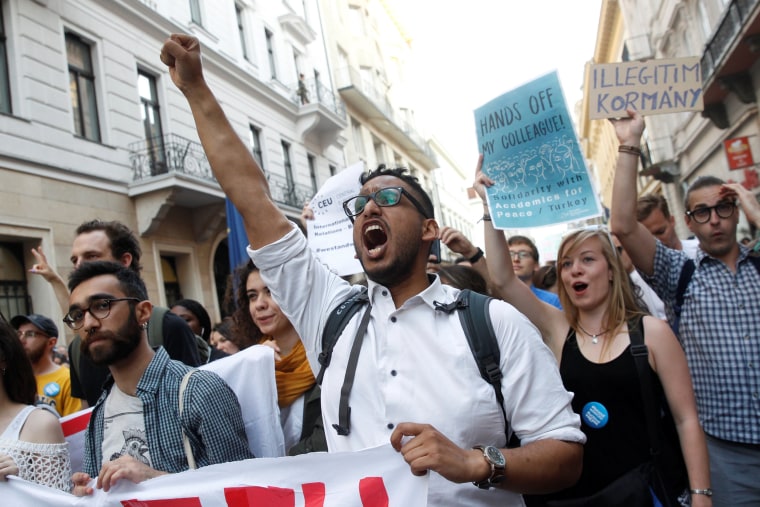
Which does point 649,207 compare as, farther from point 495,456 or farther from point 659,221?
point 495,456

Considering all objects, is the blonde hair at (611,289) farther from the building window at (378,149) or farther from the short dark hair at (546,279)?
the building window at (378,149)

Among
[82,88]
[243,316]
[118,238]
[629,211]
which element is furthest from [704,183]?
[82,88]

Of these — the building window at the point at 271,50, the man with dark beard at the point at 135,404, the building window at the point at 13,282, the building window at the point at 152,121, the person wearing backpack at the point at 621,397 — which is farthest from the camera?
the building window at the point at 271,50

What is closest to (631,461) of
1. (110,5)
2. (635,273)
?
(635,273)

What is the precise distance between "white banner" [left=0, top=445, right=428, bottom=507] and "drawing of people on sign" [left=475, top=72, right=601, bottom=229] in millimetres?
1702

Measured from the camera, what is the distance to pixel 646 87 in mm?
3459

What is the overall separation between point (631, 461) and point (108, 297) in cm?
218

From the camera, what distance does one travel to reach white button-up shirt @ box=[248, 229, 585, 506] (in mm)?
1646

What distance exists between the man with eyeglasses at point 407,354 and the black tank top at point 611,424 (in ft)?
2.37

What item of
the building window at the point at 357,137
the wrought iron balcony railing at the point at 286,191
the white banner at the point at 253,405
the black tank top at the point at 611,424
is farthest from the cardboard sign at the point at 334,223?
the building window at the point at 357,137

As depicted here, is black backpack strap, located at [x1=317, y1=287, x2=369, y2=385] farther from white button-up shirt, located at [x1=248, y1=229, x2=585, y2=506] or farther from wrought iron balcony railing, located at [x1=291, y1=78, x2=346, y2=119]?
wrought iron balcony railing, located at [x1=291, y1=78, x2=346, y2=119]

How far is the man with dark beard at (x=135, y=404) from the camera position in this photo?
2.15 m

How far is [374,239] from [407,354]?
0.42 metres

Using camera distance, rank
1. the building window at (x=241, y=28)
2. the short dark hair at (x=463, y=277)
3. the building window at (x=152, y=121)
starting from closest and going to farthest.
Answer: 1. the short dark hair at (x=463, y=277)
2. the building window at (x=152, y=121)
3. the building window at (x=241, y=28)
